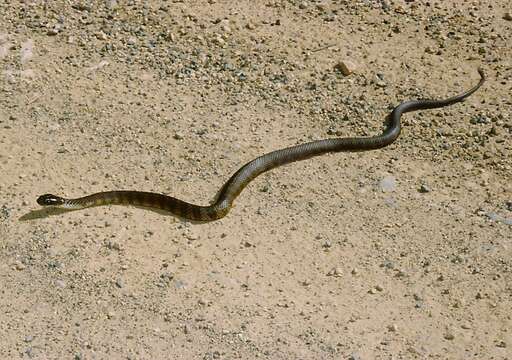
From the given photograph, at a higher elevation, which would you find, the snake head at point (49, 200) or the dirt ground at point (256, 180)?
the dirt ground at point (256, 180)

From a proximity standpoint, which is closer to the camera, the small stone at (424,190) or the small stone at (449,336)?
the small stone at (449,336)

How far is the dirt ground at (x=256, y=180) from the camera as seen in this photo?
269 inches

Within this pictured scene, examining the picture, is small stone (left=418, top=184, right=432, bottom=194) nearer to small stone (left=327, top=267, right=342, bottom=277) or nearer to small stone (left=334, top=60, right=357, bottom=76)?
small stone (left=327, top=267, right=342, bottom=277)

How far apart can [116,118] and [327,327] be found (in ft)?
12.3

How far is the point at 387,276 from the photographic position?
7301 mm

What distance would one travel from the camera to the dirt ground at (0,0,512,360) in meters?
6.82

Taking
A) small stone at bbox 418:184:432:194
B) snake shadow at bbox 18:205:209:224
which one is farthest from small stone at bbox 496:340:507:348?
snake shadow at bbox 18:205:209:224

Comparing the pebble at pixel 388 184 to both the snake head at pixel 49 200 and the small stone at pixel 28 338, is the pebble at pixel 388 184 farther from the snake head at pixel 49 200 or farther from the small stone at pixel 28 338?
the small stone at pixel 28 338

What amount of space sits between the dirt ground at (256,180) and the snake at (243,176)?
9 centimetres

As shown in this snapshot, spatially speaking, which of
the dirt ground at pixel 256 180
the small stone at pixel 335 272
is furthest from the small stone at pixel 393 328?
the small stone at pixel 335 272

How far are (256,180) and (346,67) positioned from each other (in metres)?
2.04

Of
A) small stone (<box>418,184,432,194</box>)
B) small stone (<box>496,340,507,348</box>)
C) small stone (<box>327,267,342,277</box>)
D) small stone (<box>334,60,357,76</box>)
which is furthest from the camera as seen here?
small stone (<box>334,60,357,76</box>)

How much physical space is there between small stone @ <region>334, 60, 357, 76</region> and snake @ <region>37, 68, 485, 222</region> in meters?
0.75

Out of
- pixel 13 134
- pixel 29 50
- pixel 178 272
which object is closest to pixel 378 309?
pixel 178 272
